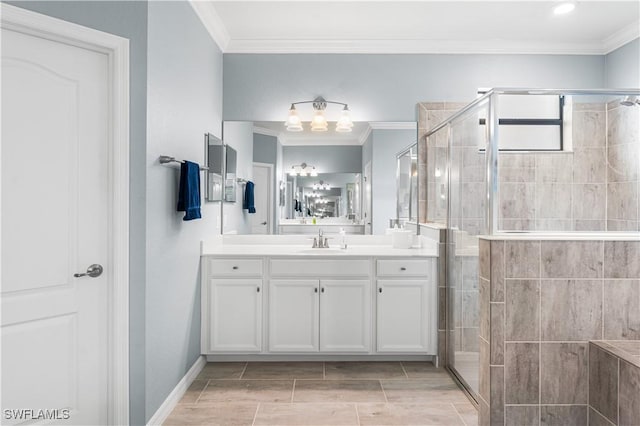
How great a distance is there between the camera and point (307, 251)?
10.5 feet

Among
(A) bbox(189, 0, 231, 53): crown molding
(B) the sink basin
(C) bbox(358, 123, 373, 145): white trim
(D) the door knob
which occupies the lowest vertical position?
(B) the sink basin

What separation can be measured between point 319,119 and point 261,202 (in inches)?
34.2

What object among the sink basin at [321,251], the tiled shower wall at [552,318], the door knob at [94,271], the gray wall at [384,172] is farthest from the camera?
the gray wall at [384,172]

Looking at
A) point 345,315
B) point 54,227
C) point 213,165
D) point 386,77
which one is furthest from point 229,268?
point 386,77

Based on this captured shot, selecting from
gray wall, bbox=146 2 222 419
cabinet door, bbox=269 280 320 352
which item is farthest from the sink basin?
gray wall, bbox=146 2 222 419

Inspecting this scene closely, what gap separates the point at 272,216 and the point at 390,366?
5.09 ft

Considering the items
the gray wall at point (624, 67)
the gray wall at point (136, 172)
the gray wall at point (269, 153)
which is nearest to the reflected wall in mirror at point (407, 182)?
the gray wall at point (269, 153)

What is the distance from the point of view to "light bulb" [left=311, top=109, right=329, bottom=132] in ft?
11.6

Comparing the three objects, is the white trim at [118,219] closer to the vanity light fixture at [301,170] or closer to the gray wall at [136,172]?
the gray wall at [136,172]

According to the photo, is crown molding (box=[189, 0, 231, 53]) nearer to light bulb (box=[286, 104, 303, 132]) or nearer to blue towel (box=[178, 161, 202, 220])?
light bulb (box=[286, 104, 303, 132])

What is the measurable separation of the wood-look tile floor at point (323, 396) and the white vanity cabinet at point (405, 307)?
190 mm

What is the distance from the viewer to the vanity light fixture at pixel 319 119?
138 inches

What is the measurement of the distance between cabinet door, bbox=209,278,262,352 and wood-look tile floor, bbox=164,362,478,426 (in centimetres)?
19

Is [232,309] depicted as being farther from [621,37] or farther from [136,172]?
[621,37]
